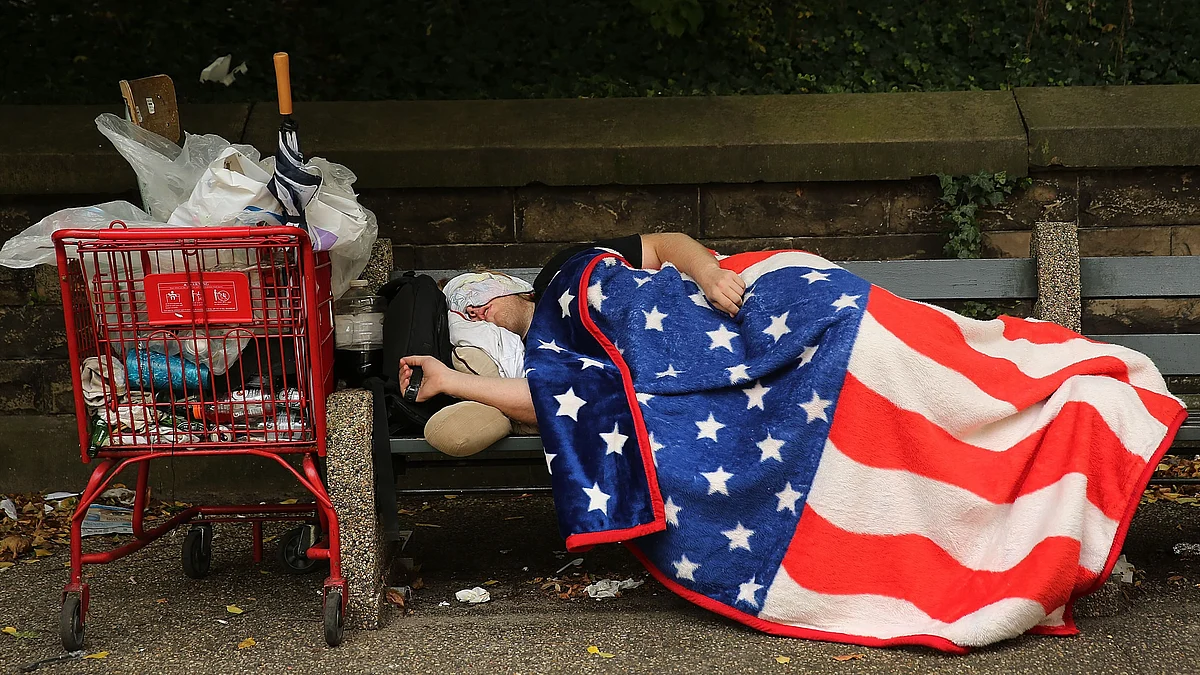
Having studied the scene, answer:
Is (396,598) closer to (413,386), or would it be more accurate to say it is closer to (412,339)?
(413,386)

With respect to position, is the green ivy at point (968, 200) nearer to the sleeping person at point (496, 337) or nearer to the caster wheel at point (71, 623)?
the sleeping person at point (496, 337)

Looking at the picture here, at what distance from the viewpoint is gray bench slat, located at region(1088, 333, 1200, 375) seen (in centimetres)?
368

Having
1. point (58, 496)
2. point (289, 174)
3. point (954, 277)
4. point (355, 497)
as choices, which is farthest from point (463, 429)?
point (58, 496)

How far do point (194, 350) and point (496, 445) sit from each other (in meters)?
0.87

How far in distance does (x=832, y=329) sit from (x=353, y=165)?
2145mm

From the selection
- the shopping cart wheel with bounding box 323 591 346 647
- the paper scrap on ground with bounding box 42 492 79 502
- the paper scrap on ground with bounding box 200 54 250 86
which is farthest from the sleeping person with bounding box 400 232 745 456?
the paper scrap on ground with bounding box 42 492 79 502

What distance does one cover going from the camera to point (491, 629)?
3.13 metres

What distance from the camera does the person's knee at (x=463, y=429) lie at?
10.2 feet

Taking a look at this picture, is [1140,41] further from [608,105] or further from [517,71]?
[517,71]

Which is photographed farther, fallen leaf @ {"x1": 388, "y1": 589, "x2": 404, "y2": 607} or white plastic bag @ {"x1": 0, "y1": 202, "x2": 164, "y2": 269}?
fallen leaf @ {"x1": 388, "y1": 589, "x2": 404, "y2": 607}

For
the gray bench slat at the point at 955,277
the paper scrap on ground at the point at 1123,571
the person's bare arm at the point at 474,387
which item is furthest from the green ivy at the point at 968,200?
the person's bare arm at the point at 474,387

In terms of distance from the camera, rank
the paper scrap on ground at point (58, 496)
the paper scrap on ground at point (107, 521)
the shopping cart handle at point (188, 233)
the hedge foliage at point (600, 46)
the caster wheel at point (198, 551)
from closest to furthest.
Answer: the shopping cart handle at point (188, 233), the caster wheel at point (198, 551), the paper scrap on ground at point (107, 521), the paper scrap on ground at point (58, 496), the hedge foliage at point (600, 46)

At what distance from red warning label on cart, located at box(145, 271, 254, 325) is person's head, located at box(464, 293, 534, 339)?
0.91 meters

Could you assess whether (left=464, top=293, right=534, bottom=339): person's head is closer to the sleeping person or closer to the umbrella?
the sleeping person
